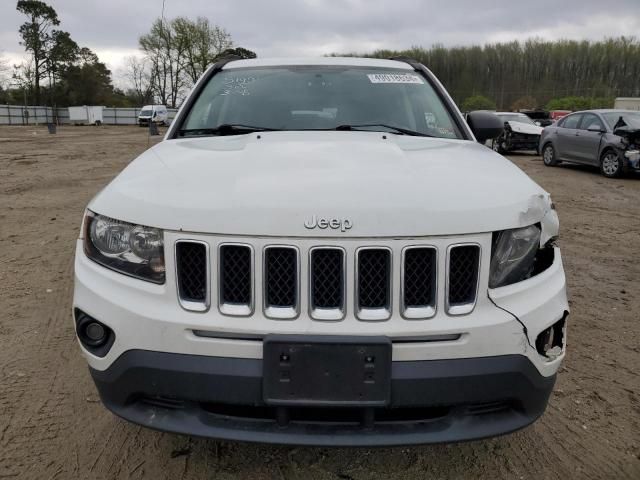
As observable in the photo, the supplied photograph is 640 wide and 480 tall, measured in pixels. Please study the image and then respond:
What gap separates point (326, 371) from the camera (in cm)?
172

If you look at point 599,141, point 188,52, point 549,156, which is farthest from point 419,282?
point 188,52

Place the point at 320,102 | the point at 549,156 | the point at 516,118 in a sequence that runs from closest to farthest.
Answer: the point at 320,102 → the point at 549,156 → the point at 516,118

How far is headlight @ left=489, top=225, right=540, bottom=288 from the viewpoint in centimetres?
185

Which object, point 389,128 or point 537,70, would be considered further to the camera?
point 537,70

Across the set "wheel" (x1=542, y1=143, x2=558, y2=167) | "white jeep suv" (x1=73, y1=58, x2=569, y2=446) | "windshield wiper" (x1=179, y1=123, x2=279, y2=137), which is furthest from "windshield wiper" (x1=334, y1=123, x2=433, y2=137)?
"wheel" (x1=542, y1=143, x2=558, y2=167)

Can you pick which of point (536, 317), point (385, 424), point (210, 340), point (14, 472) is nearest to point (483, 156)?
point (536, 317)

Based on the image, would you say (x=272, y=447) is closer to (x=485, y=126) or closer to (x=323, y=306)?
(x=323, y=306)

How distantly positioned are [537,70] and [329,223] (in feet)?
245

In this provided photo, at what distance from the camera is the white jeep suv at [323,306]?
5.69 ft

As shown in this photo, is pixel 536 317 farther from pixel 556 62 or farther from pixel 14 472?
pixel 556 62

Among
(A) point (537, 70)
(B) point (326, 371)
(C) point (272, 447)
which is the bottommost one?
(C) point (272, 447)

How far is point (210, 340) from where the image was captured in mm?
1763

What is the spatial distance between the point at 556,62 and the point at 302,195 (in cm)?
7481

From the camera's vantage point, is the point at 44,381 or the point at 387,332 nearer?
the point at 387,332
